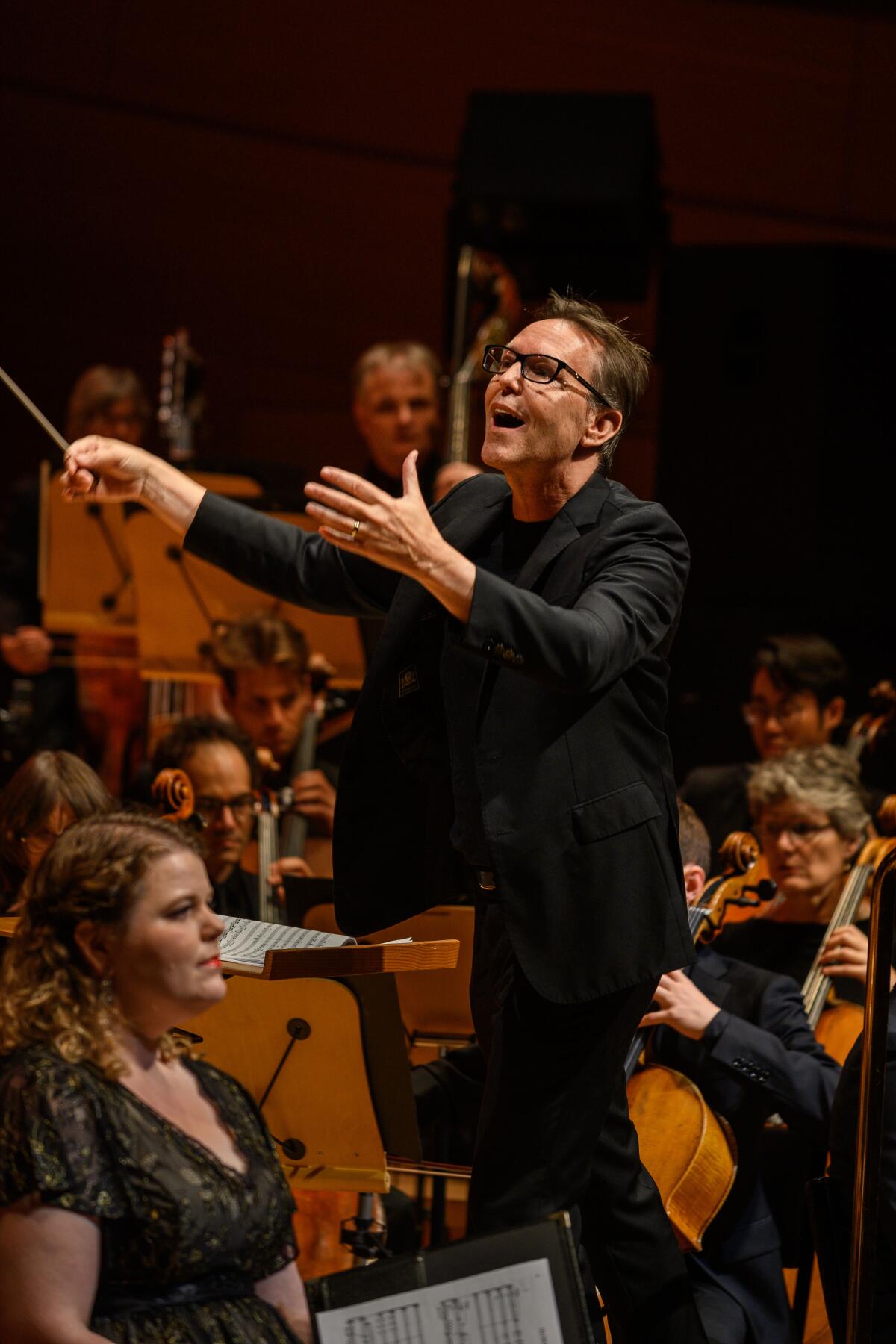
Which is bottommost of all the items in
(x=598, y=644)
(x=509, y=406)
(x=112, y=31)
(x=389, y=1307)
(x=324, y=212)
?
(x=389, y=1307)

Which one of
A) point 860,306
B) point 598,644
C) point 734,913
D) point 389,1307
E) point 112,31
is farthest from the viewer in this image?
point 112,31

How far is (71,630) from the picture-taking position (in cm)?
436

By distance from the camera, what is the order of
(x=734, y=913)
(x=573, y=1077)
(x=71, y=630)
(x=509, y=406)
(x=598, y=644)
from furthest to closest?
(x=71, y=630) < (x=734, y=913) < (x=509, y=406) < (x=573, y=1077) < (x=598, y=644)

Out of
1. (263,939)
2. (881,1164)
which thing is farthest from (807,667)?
(263,939)

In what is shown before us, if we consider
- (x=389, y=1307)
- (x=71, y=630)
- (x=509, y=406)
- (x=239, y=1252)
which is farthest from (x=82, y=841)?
(x=71, y=630)

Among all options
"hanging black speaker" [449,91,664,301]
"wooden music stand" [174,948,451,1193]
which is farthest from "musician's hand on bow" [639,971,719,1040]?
"hanging black speaker" [449,91,664,301]

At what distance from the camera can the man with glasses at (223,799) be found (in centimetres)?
341

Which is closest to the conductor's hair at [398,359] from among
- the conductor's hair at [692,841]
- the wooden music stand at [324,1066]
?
the conductor's hair at [692,841]

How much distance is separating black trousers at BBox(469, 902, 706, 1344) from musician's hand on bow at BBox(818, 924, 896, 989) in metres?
0.83

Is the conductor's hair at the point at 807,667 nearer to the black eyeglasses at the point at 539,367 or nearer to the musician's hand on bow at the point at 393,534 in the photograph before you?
the black eyeglasses at the point at 539,367

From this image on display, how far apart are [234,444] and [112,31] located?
1.53 meters

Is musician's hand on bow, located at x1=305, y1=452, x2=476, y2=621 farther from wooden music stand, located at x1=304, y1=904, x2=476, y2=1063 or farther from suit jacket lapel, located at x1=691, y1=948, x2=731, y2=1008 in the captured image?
suit jacket lapel, located at x1=691, y1=948, x2=731, y2=1008

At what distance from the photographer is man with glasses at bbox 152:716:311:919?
3.41 meters

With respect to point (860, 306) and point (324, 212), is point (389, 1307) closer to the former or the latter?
point (860, 306)
